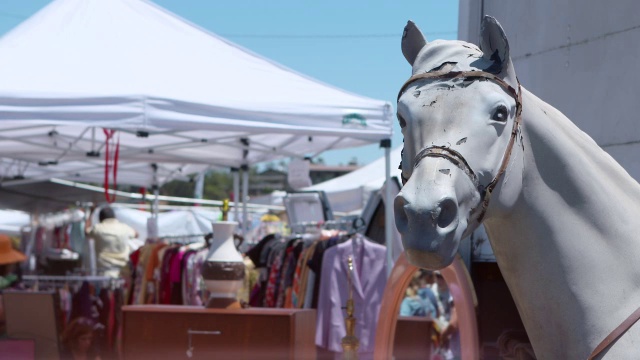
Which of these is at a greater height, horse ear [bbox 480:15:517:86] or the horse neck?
horse ear [bbox 480:15:517:86]

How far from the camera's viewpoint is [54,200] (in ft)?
51.7

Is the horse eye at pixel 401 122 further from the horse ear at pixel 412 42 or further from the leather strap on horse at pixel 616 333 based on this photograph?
the leather strap on horse at pixel 616 333

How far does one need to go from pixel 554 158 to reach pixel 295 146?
765 cm

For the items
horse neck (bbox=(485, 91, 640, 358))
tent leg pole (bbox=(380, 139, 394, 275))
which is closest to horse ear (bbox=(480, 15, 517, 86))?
horse neck (bbox=(485, 91, 640, 358))

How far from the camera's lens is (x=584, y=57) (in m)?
2.87

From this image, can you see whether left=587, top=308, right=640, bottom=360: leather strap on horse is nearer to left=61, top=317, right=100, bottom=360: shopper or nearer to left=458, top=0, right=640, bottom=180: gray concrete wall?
left=458, top=0, right=640, bottom=180: gray concrete wall

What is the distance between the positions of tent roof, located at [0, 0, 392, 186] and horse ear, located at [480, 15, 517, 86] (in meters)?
4.47

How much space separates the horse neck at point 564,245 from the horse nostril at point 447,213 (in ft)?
0.77

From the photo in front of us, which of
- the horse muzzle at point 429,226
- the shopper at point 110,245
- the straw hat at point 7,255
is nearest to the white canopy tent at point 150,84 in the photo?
the straw hat at point 7,255

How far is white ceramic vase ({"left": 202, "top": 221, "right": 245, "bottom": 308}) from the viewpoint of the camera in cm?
484

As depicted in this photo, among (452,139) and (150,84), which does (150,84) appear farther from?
(452,139)

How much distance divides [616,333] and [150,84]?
501 cm

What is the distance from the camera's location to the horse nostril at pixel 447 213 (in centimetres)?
174

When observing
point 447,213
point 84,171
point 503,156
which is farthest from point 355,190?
point 447,213
